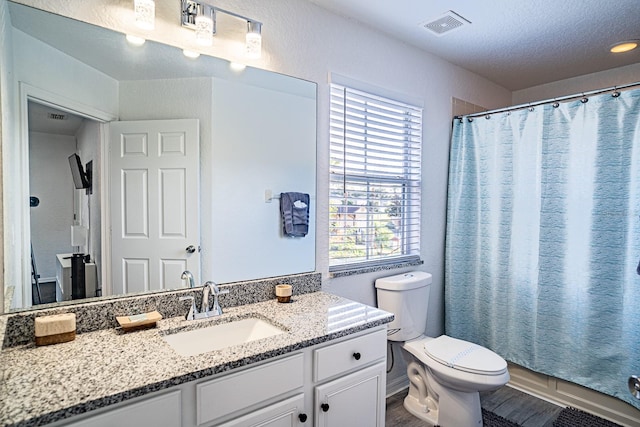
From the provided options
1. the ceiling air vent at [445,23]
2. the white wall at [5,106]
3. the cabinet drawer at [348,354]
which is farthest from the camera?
the ceiling air vent at [445,23]

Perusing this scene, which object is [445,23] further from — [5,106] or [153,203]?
[5,106]

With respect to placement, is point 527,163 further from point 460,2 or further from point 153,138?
point 153,138

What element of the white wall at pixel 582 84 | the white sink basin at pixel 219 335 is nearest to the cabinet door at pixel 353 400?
the white sink basin at pixel 219 335

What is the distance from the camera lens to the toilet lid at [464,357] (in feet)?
6.06

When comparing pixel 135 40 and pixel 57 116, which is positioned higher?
pixel 135 40

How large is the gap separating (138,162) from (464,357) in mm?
1911

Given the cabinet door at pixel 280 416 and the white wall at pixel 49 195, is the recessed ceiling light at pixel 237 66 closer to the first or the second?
the white wall at pixel 49 195

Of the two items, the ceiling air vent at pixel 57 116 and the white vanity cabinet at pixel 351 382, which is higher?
the ceiling air vent at pixel 57 116

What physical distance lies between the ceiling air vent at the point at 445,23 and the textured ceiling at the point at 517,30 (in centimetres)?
3

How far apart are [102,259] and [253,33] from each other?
1.18 m

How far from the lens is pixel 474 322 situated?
104 inches

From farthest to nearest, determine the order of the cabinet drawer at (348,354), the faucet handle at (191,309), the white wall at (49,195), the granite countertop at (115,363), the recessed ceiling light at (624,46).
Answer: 1. the recessed ceiling light at (624,46)
2. the faucet handle at (191,309)
3. the cabinet drawer at (348,354)
4. the white wall at (49,195)
5. the granite countertop at (115,363)

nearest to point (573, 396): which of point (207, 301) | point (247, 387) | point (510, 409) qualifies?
point (510, 409)

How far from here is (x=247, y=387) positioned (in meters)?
1.16
